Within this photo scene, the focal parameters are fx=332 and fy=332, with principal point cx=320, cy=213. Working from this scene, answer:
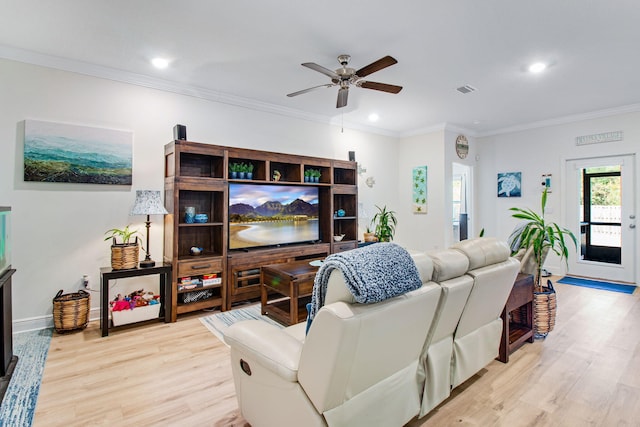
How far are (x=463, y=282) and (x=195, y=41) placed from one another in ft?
9.43

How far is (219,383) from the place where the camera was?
2.28 m

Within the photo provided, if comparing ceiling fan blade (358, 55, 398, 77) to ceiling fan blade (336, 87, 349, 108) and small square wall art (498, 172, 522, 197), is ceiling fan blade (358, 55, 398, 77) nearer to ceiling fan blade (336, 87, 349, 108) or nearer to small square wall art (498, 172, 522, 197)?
ceiling fan blade (336, 87, 349, 108)

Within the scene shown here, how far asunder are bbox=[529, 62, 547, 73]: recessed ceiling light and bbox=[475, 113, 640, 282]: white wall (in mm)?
2575

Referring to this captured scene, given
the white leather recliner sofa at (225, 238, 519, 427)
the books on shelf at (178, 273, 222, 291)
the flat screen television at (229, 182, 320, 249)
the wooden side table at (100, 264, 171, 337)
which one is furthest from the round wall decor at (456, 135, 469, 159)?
the wooden side table at (100, 264, 171, 337)

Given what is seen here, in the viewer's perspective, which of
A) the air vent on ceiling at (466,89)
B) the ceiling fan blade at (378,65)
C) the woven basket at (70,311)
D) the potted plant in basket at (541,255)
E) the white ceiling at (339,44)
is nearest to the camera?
the white ceiling at (339,44)

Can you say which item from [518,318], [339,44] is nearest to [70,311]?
[339,44]

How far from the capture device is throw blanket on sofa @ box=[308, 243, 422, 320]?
129 cm

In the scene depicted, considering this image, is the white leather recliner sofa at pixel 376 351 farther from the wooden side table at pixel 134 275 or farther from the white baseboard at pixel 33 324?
the white baseboard at pixel 33 324

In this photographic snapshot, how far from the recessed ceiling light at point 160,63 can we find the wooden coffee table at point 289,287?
2324 mm

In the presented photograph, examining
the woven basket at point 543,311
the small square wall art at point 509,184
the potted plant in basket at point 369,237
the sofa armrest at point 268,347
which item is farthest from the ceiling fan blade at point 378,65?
the small square wall art at point 509,184

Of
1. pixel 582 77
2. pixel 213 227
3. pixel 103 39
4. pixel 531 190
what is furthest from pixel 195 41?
pixel 531 190

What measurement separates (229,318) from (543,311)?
3015mm

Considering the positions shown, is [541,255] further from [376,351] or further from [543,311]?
[376,351]

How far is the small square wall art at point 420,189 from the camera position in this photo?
20.0ft
